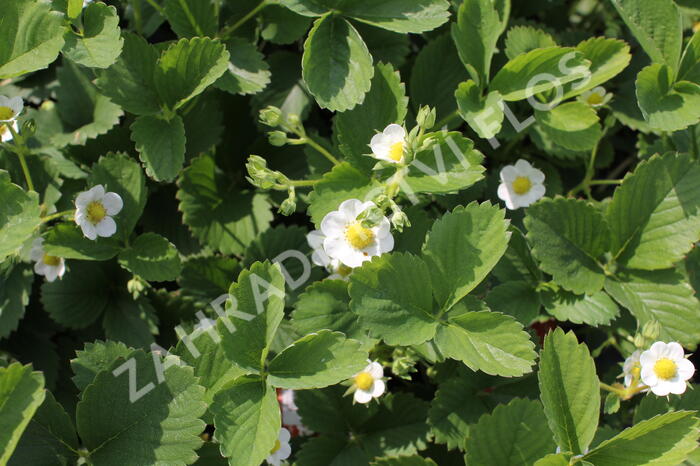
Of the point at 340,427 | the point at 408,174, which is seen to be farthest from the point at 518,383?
the point at 408,174

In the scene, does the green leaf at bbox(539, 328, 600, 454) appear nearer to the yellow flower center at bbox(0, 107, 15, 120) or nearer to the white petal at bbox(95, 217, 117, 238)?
the white petal at bbox(95, 217, 117, 238)

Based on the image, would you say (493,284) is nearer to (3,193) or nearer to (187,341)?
(187,341)

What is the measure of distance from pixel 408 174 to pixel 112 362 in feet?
2.96

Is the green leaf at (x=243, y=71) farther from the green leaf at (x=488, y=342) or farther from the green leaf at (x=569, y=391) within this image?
the green leaf at (x=569, y=391)

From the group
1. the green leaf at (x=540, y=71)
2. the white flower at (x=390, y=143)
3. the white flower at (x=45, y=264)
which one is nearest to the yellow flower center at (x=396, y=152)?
the white flower at (x=390, y=143)

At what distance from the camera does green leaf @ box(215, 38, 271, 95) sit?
1976 mm

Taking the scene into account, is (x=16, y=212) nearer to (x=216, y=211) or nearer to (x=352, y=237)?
(x=216, y=211)

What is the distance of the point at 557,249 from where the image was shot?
1865mm

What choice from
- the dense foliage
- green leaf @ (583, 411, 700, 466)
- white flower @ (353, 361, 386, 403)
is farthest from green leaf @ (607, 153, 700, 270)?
white flower @ (353, 361, 386, 403)

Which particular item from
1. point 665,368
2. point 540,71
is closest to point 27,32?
point 540,71

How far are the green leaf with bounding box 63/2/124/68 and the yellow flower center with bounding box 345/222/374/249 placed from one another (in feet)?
2.46

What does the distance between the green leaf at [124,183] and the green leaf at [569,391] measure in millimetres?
1177

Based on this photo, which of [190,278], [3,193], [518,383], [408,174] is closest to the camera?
[3,193]

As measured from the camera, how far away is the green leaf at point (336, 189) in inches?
71.2
